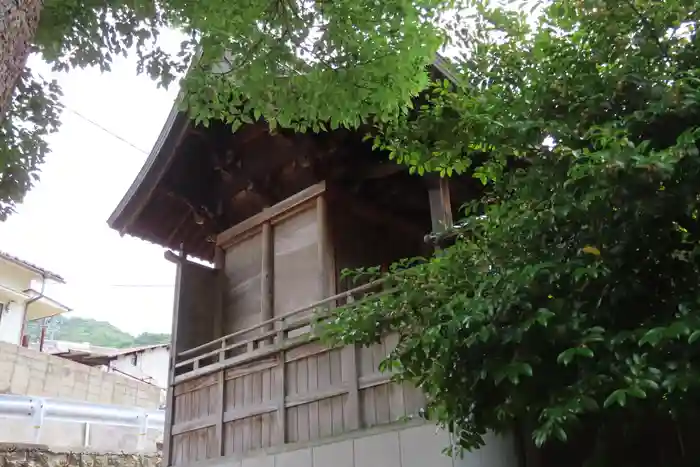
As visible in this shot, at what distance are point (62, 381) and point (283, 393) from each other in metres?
14.8

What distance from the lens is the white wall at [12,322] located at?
77.3 feet

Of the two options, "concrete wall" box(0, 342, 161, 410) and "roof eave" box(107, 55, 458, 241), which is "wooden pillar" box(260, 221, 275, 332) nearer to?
"roof eave" box(107, 55, 458, 241)

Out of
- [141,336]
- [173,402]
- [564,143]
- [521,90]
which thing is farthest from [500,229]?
[141,336]

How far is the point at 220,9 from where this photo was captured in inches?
179

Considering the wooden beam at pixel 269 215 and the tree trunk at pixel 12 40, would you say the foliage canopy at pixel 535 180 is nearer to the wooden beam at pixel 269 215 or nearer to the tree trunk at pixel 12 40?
the tree trunk at pixel 12 40

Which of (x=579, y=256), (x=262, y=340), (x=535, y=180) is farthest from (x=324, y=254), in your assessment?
(x=579, y=256)

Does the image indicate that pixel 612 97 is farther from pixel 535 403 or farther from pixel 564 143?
pixel 535 403

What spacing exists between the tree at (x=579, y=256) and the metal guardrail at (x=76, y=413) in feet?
34.2

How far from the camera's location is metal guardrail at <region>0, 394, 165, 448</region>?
1216 centimetres

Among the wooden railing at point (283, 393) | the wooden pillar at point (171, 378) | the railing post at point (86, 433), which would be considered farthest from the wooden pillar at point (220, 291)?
the railing post at point (86, 433)

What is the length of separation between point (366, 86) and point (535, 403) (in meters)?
2.56

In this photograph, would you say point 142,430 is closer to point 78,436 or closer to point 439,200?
point 78,436

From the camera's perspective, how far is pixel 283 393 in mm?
7117

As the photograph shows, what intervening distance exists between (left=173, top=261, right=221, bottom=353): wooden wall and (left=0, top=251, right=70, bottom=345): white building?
16349mm
